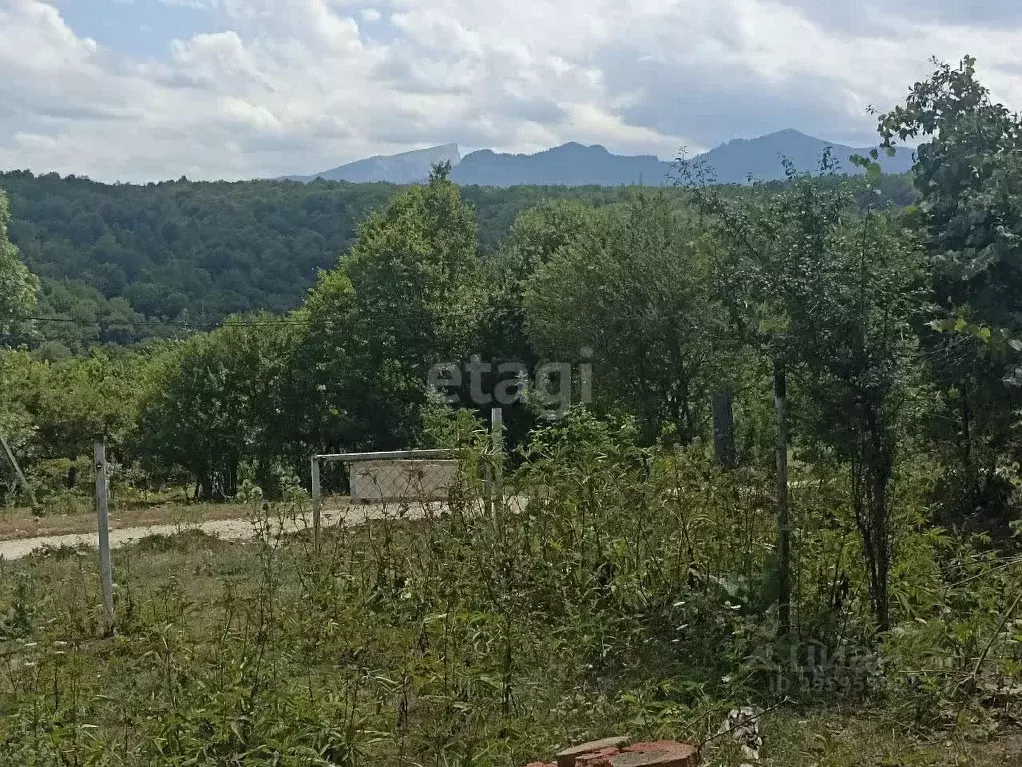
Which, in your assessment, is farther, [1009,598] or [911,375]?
[911,375]

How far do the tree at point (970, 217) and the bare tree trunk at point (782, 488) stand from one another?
282 cm

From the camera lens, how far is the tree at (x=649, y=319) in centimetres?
2288

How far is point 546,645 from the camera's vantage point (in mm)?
6598

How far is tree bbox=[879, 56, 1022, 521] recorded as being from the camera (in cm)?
911

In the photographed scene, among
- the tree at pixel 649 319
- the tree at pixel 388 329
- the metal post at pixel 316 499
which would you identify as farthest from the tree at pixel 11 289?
the metal post at pixel 316 499

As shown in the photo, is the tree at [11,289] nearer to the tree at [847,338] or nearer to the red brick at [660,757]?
the tree at [847,338]

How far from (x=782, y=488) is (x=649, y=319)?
16444mm

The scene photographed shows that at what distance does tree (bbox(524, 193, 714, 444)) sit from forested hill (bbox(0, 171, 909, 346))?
130 ft

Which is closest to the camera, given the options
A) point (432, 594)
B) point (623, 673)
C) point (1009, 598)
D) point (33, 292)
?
point (1009, 598)

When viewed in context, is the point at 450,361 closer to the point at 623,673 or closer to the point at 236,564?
the point at 236,564

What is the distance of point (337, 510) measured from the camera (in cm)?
1554

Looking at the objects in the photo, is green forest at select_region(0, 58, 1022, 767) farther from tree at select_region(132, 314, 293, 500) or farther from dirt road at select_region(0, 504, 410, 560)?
tree at select_region(132, 314, 293, 500)

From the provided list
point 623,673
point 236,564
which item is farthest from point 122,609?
point 623,673

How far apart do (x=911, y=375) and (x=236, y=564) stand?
22.7 feet
